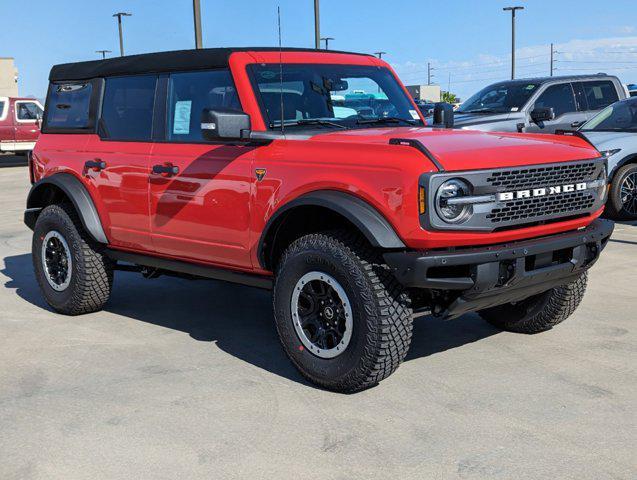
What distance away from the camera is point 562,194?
4.67 meters

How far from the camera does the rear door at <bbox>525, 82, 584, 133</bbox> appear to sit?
1381cm

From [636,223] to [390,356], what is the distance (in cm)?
718

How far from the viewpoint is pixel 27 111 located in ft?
86.2

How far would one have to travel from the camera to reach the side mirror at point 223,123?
185 inches

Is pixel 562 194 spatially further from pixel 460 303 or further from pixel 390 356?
pixel 390 356

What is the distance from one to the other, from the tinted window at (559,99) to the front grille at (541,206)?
9459 millimetres

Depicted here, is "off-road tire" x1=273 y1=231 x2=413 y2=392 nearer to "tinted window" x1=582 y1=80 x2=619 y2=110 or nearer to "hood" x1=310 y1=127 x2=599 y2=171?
"hood" x1=310 y1=127 x2=599 y2=171

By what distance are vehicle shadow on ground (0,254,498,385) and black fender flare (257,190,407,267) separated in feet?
3.51

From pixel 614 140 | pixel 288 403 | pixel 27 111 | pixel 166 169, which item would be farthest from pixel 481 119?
pixel 27 111

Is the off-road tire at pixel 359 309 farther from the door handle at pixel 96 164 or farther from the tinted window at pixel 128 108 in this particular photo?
the door handle at pixel 96 164

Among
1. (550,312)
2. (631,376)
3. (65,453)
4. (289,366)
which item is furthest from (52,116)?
(631,376)

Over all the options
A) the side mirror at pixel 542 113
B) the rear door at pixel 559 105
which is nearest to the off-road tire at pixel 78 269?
the side mirror at pixel 542 113

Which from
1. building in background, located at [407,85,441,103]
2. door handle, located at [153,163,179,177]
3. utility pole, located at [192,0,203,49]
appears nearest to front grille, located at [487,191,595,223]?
door handle, located at [153,163,179,177]

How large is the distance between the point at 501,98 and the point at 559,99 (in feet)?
3.11
